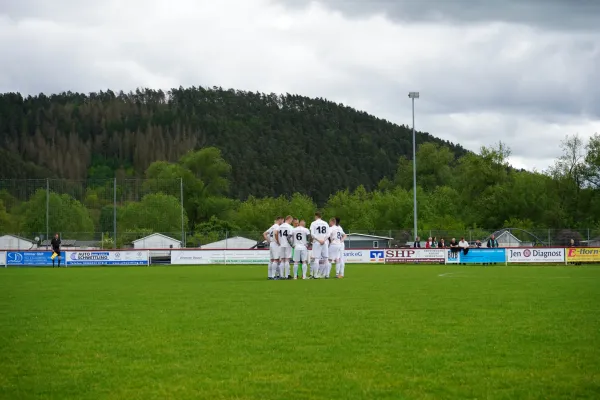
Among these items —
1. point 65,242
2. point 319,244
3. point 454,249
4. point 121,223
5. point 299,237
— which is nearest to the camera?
point 299,237

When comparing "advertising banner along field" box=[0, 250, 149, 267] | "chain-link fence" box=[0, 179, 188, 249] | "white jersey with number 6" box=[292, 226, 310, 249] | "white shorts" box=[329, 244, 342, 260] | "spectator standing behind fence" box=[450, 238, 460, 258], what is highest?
"chain-link fence" box=[0, 179, 188, 249]

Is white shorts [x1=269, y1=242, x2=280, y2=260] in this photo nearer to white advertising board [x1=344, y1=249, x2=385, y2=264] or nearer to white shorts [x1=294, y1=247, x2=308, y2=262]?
white shorts [x1=294, y1=247, x2=308, y2=262]

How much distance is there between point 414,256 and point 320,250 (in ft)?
75.8

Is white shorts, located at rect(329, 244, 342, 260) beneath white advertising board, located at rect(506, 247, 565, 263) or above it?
above

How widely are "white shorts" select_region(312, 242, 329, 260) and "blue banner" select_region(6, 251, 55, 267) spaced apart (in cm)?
2919

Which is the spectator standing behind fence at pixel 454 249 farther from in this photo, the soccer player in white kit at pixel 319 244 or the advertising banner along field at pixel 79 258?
the soccer player in white kit at pixel 319 244

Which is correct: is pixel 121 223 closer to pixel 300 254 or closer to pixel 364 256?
pixel 364 256

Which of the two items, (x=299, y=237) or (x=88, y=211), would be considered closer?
(x=299, y=237)

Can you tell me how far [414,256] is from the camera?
5319 cm

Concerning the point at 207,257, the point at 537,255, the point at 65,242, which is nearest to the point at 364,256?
the point at 207,257

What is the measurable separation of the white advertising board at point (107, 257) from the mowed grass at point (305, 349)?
37.0 m

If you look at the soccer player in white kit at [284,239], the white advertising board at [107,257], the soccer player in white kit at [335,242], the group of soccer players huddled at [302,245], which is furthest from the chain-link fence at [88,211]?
the soccer player in white kit at [284,239]

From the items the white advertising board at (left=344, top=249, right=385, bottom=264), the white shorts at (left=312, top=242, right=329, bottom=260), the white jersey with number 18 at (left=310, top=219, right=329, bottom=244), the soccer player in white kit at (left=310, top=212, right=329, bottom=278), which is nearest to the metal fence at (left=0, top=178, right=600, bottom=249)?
the white advertising board at (left=344, top=249, right=385, bottom=264)

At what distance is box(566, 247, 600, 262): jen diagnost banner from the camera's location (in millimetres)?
50250
